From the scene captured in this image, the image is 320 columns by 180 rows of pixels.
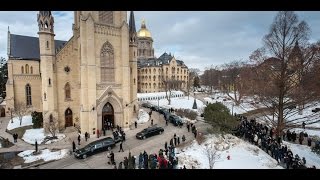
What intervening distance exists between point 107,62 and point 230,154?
16.9 meters

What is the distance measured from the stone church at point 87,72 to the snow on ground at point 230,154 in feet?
37.0

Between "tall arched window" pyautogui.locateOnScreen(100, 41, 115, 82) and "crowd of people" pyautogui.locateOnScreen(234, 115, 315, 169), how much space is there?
15.4m

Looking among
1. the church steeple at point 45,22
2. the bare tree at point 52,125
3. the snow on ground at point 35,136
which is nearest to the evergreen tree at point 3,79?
the snow on ground at point 35,136

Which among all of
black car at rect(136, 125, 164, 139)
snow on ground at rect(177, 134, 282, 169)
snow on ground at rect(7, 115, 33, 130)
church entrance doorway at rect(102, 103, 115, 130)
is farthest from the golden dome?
snow on ground at rect(177, 134, 282, 169)

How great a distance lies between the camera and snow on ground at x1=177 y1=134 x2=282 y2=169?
16.5 meters

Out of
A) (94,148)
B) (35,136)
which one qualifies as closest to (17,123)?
(35,136)

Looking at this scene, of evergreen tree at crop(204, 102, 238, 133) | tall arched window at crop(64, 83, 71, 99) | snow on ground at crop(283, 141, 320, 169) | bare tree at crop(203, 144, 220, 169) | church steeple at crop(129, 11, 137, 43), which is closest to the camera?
bare tree at crop(203, 144, 220, 169)

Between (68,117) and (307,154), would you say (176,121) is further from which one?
(307,154)

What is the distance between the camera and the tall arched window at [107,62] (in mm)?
27531

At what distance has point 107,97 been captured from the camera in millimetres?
27891

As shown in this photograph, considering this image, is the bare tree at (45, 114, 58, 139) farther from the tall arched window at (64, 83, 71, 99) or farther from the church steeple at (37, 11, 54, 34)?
the church steeple at (37, 11, 54, 34)

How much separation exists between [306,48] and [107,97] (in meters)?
20.2

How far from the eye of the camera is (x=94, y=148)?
19.5 meters
